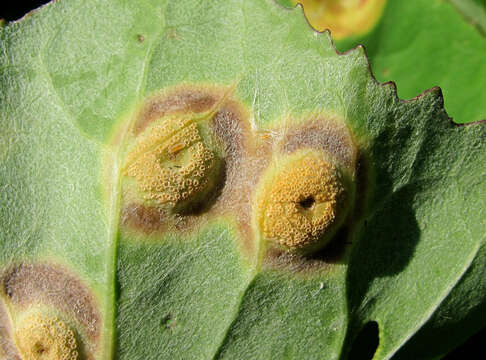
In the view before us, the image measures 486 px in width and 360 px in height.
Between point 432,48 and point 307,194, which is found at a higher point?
point 432,48

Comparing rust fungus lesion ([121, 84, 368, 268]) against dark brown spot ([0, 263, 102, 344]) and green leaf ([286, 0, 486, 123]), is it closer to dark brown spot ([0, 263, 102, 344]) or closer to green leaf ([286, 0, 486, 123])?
dark brown spot ([0, 263, 102, 344])

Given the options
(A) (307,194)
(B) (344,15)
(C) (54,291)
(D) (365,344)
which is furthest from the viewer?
(B) (344,15)

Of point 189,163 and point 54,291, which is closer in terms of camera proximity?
point 189,163

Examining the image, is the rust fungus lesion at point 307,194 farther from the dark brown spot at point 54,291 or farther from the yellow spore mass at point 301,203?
the dark brown spot at point 54,291

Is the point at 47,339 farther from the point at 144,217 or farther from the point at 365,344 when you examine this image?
the point at 365,344

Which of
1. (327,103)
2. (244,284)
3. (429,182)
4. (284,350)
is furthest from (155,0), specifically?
Answer: (284,350)

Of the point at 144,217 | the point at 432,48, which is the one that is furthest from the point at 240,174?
the point at 432,48
